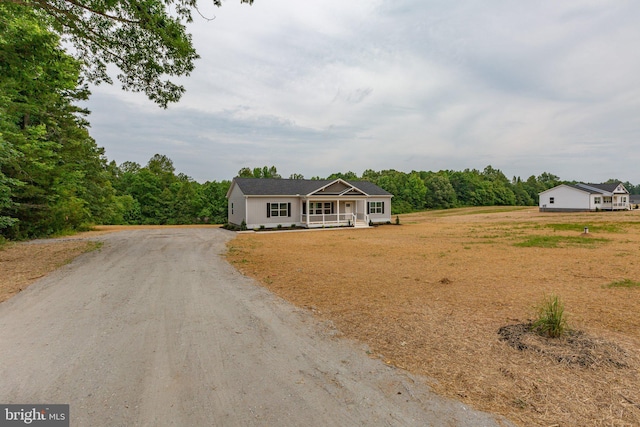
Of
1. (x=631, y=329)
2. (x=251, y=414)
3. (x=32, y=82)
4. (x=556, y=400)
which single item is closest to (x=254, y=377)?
(x=251, y=414)

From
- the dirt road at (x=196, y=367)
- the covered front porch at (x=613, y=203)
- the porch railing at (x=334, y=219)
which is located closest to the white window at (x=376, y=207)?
the porch railing at (x=334, y=219)

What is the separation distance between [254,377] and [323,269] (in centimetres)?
595

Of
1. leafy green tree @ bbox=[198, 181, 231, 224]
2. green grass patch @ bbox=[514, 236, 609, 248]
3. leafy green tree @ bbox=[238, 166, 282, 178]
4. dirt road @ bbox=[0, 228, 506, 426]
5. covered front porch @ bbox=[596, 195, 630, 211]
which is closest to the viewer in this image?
dirt road @ bbox=[0, 228, 506, 426]

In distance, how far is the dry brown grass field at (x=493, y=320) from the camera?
9.55ft

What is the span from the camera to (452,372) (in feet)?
11.0

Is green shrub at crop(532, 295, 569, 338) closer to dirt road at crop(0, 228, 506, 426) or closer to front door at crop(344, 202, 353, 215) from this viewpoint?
dirt road at crop(0, 228, 506, 426)

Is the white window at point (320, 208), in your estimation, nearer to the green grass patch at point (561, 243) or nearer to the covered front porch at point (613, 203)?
the green grass patch at point (561, 243)

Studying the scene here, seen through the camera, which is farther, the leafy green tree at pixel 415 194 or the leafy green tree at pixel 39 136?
the leafy green tree at pixel 415 194

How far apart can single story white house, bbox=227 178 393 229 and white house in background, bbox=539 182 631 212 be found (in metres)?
34.1

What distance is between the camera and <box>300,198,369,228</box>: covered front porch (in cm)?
2578

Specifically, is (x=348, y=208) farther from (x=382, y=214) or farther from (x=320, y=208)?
(x=382, y=214)

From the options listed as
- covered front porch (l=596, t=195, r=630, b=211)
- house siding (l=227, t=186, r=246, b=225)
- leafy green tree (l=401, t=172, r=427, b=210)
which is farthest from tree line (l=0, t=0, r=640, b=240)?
covered front porch (l=596, t=195, r=630, b=211)

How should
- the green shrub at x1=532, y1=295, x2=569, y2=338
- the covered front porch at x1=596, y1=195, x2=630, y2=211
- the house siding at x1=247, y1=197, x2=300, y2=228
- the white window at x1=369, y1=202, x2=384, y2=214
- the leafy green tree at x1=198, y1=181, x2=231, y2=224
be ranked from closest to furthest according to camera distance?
the green shrub at x1=532, y1=295, x2=569, y2=338 → the house siding at x1=247, y1=197, x2=300, y2=228 → the white window at x1=369, y1=202, x2=384, y2=214 → the covered front porch at x1=596, y1=195, x2=630, y2=211 → the leafy green tree at x1=198, y1=181, x2=231, y2=224

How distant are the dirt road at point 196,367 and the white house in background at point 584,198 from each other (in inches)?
2129
